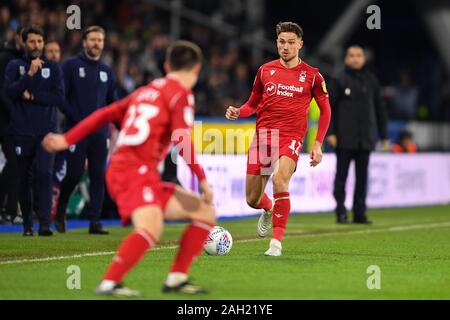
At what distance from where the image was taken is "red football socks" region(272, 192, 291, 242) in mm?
11328

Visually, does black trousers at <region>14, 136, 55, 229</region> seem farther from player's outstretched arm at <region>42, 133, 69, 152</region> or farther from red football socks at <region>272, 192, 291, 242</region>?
player's outstretched arm at <region>42, 133, 69, 152</region>

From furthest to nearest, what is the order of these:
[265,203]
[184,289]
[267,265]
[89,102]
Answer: [89,102] < [265,203] < [267,265] < [184,289]

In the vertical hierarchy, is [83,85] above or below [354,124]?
above

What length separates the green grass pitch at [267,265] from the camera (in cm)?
837

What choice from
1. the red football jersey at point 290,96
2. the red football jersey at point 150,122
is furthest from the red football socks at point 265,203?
the red football jersey at point 150,122

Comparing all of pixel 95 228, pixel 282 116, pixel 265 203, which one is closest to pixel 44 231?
pixel 95 228

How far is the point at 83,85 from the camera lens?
13820 mm

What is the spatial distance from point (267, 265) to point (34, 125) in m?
4.23

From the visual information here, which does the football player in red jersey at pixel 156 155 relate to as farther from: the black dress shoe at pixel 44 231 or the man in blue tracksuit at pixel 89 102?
the man in blue tracksuit at pixel 89 102

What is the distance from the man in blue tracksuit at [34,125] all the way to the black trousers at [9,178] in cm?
156

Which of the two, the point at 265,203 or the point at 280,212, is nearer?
the point at 280,212

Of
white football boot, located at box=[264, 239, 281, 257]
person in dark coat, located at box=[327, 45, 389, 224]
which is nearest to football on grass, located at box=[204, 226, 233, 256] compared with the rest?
white football boot, located at box=[264, 239, 281, 257]

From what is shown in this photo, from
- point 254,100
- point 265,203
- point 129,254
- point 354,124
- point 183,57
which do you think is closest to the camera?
point 129,254

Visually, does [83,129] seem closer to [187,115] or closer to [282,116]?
[187,115]
